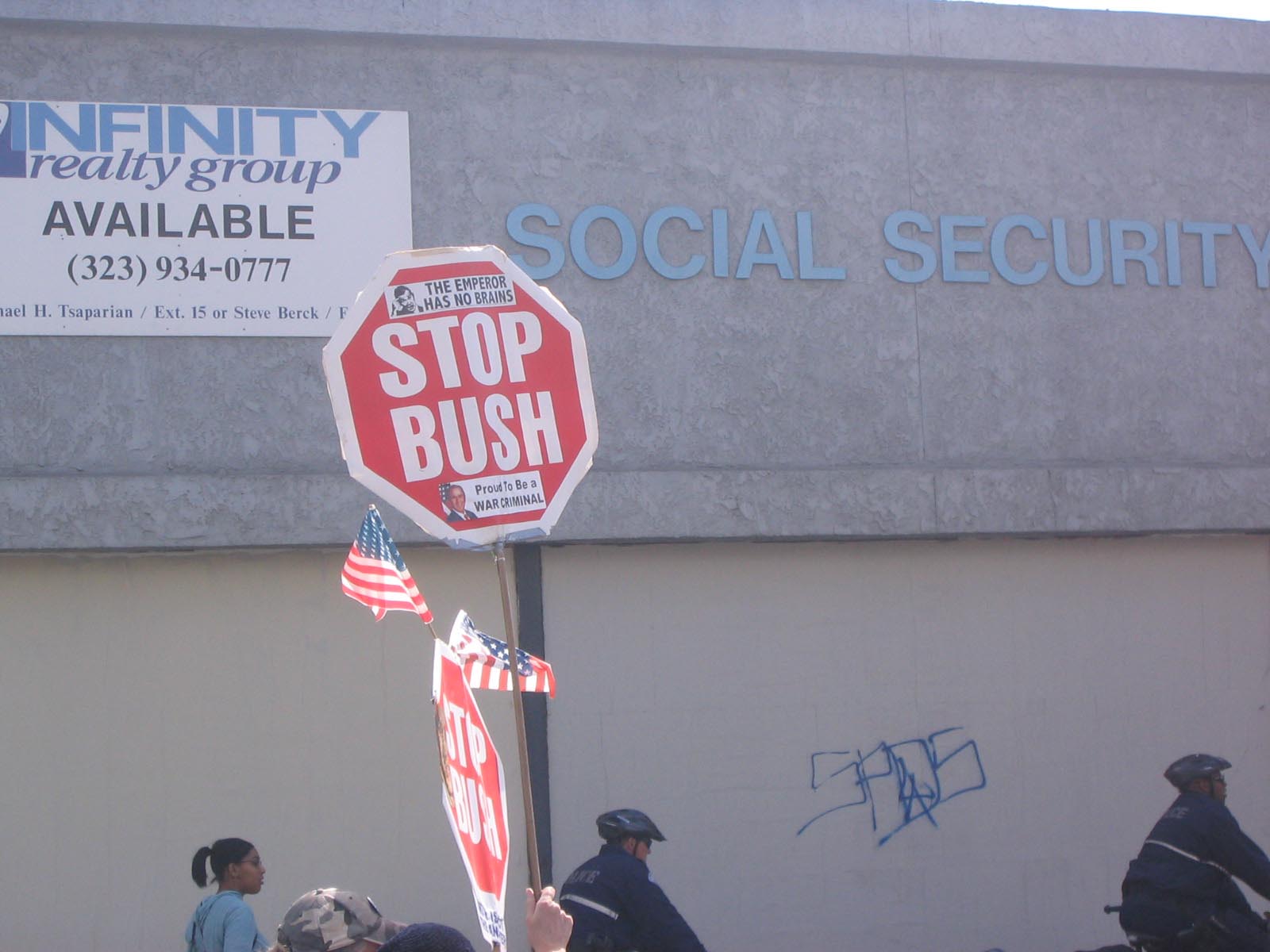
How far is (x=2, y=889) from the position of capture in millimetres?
8172

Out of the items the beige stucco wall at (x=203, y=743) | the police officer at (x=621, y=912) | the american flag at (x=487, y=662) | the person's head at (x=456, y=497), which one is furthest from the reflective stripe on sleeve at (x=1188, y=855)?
the person's head at (x=456, y=497)

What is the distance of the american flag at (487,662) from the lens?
4637 millimetres

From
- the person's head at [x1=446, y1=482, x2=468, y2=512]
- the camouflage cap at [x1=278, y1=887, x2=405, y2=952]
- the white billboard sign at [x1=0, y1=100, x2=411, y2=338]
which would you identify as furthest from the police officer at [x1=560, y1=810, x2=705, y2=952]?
the white billboard sign at [x1=0, y1=100, x2=411, y2=338]

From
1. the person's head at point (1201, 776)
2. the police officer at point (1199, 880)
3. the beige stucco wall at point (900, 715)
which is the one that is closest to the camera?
the police officer at point (1199, 880)

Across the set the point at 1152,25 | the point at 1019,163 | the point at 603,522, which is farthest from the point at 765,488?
the point at 1152,25

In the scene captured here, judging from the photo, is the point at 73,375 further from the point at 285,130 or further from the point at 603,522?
the point at 603,522

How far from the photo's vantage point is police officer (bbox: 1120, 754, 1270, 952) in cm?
682

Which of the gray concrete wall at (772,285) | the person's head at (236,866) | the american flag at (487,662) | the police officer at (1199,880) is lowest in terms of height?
the police officer at (1199,880)

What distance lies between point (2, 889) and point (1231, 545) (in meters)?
7.62

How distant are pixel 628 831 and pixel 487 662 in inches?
63.2

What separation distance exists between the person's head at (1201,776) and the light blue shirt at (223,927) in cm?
424

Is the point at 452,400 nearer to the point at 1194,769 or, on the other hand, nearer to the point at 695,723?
the point at 1194,769

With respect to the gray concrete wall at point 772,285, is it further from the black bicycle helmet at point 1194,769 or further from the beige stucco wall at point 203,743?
the black bicycle helmet at point 1194,769

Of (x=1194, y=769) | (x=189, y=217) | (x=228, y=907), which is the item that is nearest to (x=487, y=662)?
(x=228, y=907)
